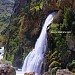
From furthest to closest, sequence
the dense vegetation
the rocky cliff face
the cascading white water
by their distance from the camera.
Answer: the dense vegetation < the cascading white water < the rocky cliff face

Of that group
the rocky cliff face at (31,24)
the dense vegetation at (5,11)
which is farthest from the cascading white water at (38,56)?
the dense vegetation at (5,11)

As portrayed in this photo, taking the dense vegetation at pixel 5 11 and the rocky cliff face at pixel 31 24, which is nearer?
the rocky cliff face at pixel 31 24

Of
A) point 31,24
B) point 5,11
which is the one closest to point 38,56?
point 31,24

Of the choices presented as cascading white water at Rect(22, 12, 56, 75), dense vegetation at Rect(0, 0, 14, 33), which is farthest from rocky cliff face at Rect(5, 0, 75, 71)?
dense vegetation at Rect(0, 0, 14, 33)

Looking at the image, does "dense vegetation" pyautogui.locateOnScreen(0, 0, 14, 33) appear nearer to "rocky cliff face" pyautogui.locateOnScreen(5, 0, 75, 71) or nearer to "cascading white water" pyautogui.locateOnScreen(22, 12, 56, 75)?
"rocky cliff face" pyautogui.locateOnScreen(5, 0, 75, 71)

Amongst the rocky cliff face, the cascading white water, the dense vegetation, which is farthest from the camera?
the dense vegetation

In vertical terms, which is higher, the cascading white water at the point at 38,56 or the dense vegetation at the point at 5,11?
the dense vegetation at the point at 5,11

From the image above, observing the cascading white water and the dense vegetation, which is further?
the dense vegetation

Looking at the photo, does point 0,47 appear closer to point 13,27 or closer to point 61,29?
point 13,27

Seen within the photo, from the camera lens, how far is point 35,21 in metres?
31.3

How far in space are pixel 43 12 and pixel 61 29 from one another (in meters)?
5.82

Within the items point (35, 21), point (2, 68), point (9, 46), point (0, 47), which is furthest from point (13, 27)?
point (2, 68)

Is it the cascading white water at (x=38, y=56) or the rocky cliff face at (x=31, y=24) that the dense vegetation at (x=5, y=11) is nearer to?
the rocky cliff face at (x=31, y=24)

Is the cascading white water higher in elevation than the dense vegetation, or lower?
lower
